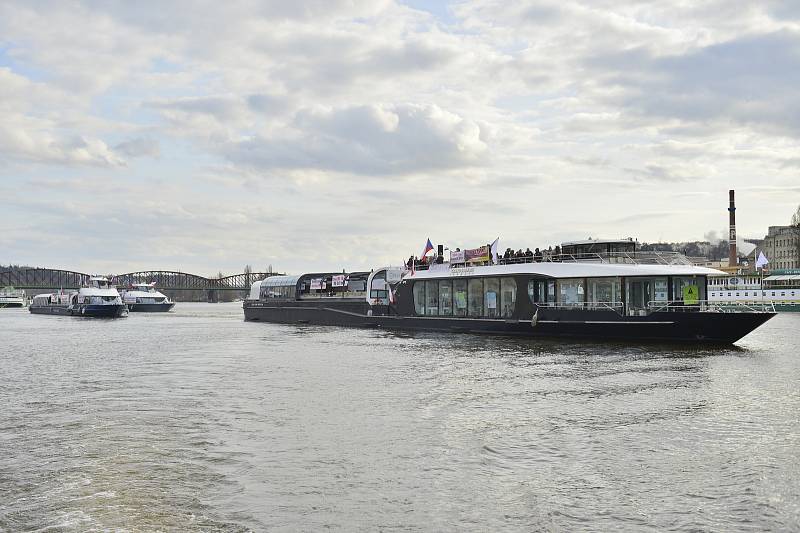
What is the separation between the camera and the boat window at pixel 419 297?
65062 mm

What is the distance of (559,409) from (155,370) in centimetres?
2240

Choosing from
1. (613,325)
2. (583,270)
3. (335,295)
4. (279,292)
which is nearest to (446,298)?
(583,270)

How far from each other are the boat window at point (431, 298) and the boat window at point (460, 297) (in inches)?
99.3

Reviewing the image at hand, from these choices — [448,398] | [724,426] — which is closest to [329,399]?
[448,398]

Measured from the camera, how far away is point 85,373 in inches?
1410

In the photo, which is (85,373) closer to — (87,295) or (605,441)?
(605,441)

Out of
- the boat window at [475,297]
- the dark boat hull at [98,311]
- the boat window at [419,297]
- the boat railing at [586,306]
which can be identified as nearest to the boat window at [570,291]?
the boat railing at [586,306]

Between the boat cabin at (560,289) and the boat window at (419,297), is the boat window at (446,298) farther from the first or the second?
the boat window at (419,297)

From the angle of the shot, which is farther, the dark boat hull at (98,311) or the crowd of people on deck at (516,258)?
the dark boat hull at (98,311)

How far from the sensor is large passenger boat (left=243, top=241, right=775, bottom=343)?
45.4m

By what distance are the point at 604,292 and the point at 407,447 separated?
113ft

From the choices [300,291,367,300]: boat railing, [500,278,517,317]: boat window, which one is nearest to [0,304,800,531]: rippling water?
[500,278,517,317]: boat window

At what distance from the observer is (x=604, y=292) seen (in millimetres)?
49688

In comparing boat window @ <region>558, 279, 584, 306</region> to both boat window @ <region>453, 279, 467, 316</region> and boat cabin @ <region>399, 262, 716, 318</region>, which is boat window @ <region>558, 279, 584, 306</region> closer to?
boat cabin @ <region>399, 262, 716, 318</region>
